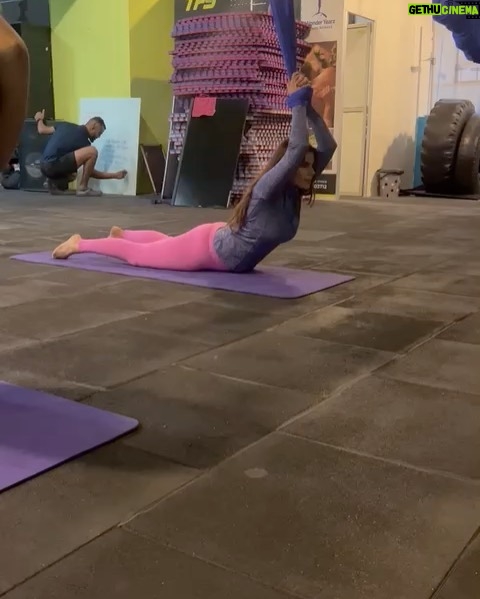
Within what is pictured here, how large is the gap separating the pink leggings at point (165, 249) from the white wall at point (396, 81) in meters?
5.19

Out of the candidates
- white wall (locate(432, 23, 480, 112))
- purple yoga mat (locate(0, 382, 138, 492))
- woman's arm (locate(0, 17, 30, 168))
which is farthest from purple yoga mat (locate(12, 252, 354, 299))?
white wall (locate(432, 23, 480, 112))

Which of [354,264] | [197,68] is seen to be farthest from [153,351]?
[197,68]

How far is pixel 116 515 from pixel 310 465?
42cm

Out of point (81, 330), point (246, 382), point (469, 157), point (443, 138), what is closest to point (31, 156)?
point (443, 138)

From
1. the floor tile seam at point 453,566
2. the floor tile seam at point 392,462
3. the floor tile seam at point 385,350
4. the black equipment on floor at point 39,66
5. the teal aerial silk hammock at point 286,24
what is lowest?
the floor tile seam at point 453,566

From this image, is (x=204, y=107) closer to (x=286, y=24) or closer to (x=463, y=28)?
(x=463, y=28)

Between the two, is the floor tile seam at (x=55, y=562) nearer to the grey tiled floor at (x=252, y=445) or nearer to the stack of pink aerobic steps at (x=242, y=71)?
the grey tiled floor at (x=252, y=445)

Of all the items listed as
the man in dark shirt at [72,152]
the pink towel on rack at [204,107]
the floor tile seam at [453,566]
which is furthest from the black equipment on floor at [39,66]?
the floor tile seam at [453,566]

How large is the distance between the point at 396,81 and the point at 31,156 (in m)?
4.53

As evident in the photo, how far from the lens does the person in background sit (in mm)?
3104

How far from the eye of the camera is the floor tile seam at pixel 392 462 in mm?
1429

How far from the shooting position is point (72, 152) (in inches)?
307

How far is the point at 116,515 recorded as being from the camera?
1.27m

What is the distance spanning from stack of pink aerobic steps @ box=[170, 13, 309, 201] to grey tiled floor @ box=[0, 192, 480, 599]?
392 centimetres
